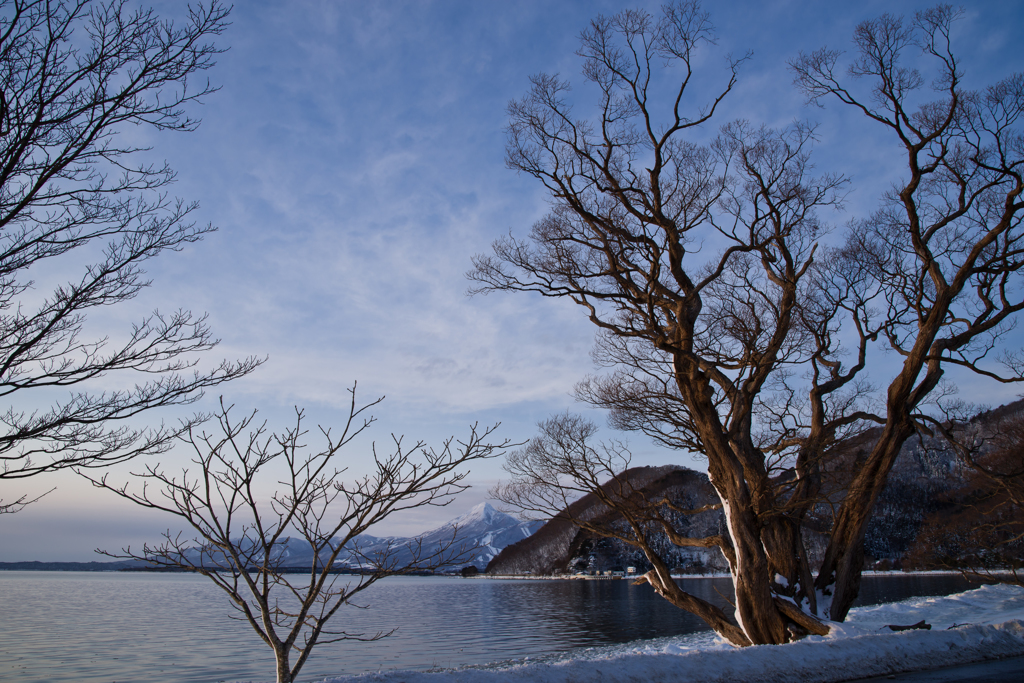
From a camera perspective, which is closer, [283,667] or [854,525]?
[283,667]

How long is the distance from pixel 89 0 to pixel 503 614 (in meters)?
40.6

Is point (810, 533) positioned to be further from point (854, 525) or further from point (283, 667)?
point (283, 667)

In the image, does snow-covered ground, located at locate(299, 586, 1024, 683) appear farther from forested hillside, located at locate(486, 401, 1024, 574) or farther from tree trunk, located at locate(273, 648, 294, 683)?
forested hillside, located at locate(486, 401, 1024, 574)

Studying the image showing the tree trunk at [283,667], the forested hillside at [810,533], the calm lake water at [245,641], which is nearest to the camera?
the tree trunk at [283,667]

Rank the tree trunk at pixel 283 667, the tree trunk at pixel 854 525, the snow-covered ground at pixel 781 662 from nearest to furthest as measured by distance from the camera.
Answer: the tree trunk at pixel 283 667, the snow-covered ground at pixel 781 662, the tree trunk at pixel 854 525

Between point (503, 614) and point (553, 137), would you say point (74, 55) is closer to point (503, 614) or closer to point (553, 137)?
point (553, 137)

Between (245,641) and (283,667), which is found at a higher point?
(283,667)

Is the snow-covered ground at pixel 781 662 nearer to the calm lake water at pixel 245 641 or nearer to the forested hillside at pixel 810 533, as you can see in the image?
the calm lake water at pixel 245 641

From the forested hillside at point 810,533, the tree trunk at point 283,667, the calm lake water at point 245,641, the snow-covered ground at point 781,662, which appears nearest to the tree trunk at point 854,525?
the snow-covered ground at point 781,662

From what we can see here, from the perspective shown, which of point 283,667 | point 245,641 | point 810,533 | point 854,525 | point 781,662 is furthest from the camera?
point 810,533

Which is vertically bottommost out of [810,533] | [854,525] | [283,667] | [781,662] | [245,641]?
[245,641]

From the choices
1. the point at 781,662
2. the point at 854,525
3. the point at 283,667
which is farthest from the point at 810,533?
the point at 283,667

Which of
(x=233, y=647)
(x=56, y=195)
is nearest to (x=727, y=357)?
(x=56, y=195)

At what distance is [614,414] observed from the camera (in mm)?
12047
